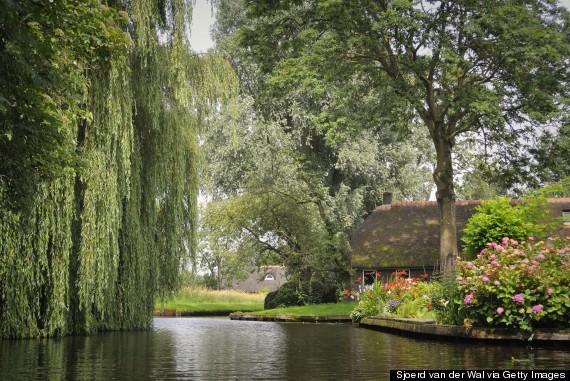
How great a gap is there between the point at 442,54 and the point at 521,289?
11268 mm

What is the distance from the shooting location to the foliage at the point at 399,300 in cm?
1992

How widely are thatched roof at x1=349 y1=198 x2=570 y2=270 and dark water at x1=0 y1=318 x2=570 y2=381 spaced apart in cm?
2137

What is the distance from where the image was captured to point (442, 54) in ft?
71.8

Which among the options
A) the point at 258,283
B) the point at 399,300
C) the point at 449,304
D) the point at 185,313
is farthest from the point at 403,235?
the point at 258,283

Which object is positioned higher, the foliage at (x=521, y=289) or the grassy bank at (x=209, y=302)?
the foliage at (x=521, y=289)

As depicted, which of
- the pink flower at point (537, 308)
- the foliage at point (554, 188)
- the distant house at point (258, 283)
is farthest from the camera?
the distant house at point (258, 283)

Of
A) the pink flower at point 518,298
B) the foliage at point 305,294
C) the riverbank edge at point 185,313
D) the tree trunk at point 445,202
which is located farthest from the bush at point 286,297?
the pink flower at point 518,298

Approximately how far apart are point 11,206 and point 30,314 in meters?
6.20

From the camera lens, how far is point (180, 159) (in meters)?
19.5

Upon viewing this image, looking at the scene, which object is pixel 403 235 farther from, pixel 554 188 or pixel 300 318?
pixel 554 188

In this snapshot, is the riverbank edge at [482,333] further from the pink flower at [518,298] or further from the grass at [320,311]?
the grass at [320,311]

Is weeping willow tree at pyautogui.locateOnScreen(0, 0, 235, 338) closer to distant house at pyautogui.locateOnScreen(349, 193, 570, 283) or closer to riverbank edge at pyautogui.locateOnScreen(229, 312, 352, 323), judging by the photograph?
riverbank edge at pyautogui.locateOnScreen(229, 312, 352, 323)

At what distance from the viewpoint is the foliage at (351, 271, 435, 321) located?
19.9 meters

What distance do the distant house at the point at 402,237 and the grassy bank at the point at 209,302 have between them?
34.7ft
